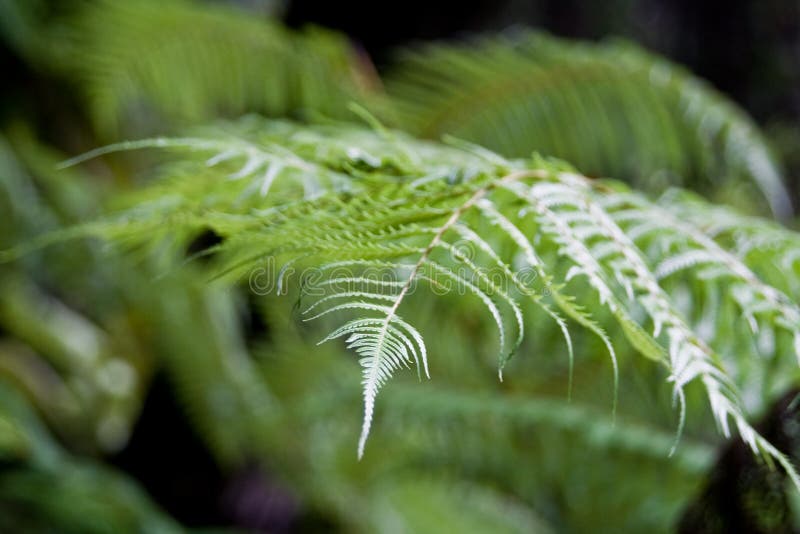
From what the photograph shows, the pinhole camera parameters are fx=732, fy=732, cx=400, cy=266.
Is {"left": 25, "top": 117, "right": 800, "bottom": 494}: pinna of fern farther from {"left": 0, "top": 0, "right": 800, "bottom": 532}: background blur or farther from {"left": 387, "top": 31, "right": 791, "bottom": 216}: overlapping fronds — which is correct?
{"left": 387, "top": 31, "right": 791, "bottom": 216}: overlapping fronds

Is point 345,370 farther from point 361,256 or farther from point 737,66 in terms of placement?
point 737,66

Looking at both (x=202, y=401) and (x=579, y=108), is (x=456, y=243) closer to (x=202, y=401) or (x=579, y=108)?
(x=579, y=108)

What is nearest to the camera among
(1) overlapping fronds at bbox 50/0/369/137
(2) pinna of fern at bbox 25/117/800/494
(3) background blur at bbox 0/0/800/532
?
(2) pinna of fern at bbox 25/117/800/494

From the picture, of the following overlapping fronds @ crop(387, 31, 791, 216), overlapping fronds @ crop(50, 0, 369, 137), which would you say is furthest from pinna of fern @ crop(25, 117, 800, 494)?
overlapping fronds @ crop(50, 0, 369, 137)

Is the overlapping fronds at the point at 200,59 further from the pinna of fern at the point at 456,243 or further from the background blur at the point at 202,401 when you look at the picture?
the pinna of fern at the point at 456,243

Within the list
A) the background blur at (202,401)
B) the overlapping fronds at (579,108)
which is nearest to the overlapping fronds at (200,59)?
the background blur at (202,401)

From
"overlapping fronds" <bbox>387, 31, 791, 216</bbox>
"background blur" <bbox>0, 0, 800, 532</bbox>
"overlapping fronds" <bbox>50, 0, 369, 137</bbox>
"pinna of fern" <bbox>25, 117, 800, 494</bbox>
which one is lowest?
"background blur" <bbox>0, 0, 800, 532</bbox>
